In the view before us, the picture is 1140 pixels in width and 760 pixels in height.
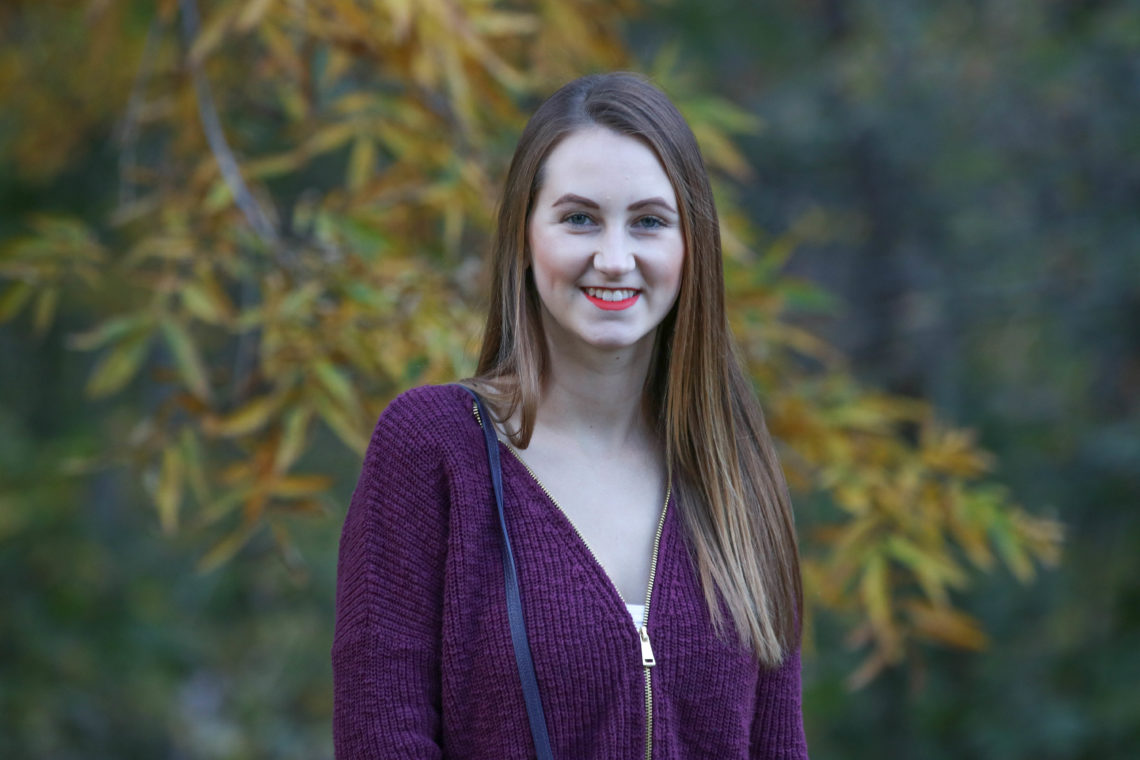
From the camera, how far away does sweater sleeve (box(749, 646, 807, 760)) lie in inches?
68.5

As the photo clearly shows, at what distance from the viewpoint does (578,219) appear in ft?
5.32

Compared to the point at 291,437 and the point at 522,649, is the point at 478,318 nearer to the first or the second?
the point at 291,437

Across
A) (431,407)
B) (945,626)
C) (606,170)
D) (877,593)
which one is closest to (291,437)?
(431,407)

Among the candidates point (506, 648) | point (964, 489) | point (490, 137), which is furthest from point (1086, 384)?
point (506, 648)

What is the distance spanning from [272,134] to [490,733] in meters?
2.52

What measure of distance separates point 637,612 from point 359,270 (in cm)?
106

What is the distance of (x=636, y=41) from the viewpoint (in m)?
7.23

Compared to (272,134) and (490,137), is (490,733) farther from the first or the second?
(272,134)

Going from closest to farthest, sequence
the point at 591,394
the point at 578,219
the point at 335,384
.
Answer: the point at 578,219 < the point at 591,394 < the point at 335,384

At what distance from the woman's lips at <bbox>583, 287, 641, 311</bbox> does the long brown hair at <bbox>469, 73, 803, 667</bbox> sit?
0.10 meters

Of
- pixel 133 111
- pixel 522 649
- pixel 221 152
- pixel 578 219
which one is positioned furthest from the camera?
pixel 133 111

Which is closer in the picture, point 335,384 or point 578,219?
point 578,219

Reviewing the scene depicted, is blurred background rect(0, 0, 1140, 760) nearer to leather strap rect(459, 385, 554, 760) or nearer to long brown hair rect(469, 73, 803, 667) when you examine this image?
long brown hair rect(469, 73, 803, 667)

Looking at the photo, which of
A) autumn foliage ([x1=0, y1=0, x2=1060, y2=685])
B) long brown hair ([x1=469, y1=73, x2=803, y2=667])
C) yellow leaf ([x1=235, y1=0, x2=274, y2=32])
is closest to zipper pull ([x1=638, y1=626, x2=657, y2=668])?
long brown hair ([x1=469, y1=73, x2=803, y2=667])
